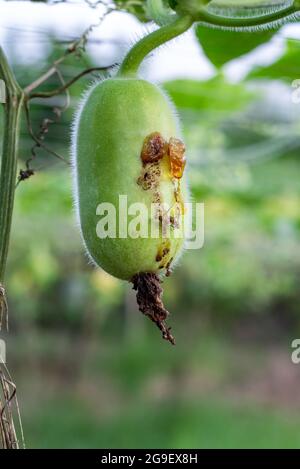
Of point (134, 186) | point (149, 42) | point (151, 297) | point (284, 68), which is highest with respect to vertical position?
point (284, 68)

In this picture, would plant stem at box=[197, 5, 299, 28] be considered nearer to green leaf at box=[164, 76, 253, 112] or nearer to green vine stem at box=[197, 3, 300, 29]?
green vine stem at box=[197, 3, 300, 29]

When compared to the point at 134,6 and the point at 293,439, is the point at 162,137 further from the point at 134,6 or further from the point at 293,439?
the point at 293,439

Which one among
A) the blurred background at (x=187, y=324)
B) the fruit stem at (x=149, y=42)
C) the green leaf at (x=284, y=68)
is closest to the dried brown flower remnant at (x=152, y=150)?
the fruit stem at (x=149, y=42)

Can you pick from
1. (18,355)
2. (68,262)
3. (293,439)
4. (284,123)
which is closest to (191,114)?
(284,123)

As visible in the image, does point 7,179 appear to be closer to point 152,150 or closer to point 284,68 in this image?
point 152,150

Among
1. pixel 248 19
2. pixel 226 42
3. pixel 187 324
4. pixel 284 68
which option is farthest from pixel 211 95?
pixel 187 324
